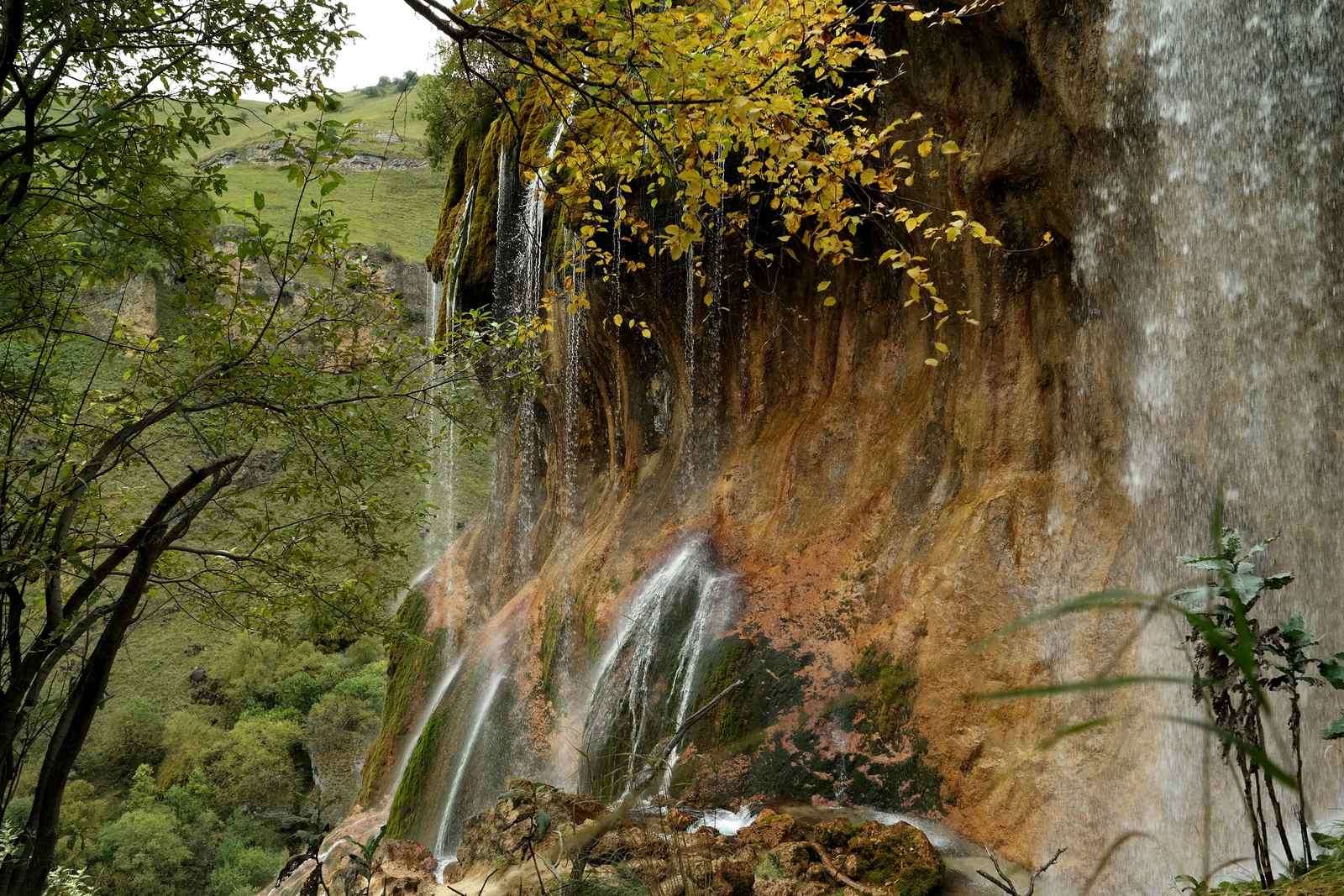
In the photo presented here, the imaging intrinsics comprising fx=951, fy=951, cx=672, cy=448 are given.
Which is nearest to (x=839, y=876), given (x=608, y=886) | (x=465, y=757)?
(x=608, y=886)

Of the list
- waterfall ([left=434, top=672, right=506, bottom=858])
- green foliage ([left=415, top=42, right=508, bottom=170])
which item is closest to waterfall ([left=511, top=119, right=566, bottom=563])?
green foliage ([left=415, top=42, right=508, bottom=170])

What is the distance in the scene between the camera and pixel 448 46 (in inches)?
608

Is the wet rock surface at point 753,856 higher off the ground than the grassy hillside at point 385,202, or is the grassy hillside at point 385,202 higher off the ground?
the grassy hillside at point 385,202

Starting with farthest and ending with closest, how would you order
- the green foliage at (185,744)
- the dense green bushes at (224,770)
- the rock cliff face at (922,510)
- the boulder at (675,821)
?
the green foliage at (185,744), the dense green bushes at (224,770), the rock cliff face at (922,510), the boulder at (675,821)

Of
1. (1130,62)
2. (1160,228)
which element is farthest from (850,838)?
(1130,62)

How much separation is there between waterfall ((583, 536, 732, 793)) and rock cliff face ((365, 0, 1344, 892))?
0.12 metres

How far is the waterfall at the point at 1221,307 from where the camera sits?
620 centimetres

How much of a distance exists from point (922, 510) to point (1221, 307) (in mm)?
2882

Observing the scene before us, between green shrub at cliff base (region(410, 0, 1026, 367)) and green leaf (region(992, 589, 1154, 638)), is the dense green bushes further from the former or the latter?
green leaf (region(992, 589, 1154, 638))

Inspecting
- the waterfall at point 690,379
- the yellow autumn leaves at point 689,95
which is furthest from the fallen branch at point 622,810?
the waterfall at point 690,379

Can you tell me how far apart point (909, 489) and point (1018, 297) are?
6.43 ft

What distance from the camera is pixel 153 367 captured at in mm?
5176

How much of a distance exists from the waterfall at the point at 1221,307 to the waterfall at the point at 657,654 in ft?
12.5

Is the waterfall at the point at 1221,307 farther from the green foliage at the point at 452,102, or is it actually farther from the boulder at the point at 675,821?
the green foliage at the point at 452,102
